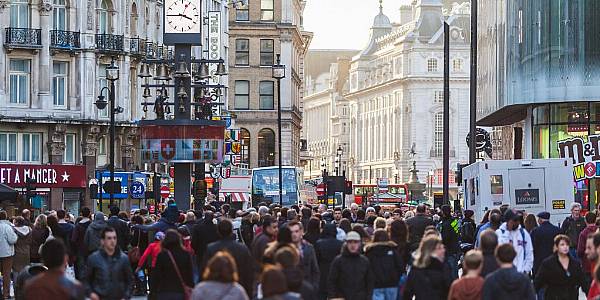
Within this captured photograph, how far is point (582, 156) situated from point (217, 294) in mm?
27748

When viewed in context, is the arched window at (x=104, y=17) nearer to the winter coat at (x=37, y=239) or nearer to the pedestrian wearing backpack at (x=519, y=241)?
the winter coat at (x=37, y=239)

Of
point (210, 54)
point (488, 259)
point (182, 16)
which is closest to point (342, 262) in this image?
point (488, 259)

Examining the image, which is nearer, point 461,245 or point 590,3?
point 461,245

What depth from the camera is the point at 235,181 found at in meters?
78.7

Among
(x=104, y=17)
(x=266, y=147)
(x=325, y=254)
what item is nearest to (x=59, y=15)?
(x=104, y=17)

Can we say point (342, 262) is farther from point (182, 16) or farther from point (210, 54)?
point (210, 54)

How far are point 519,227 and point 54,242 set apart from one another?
9380 mm

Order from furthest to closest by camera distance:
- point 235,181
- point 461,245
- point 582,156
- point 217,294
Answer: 1. point 235,181
2. point 582,156
3. point 461,245
4. point 217,294

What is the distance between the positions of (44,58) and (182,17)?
59.1 ft

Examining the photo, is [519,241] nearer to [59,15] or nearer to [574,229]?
[574,229]

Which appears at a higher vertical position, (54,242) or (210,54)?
(210,54)

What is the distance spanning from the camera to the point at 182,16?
4697cm

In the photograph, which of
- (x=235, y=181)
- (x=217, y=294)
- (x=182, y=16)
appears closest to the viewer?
(x=217, y=294)

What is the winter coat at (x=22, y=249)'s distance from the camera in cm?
2961
